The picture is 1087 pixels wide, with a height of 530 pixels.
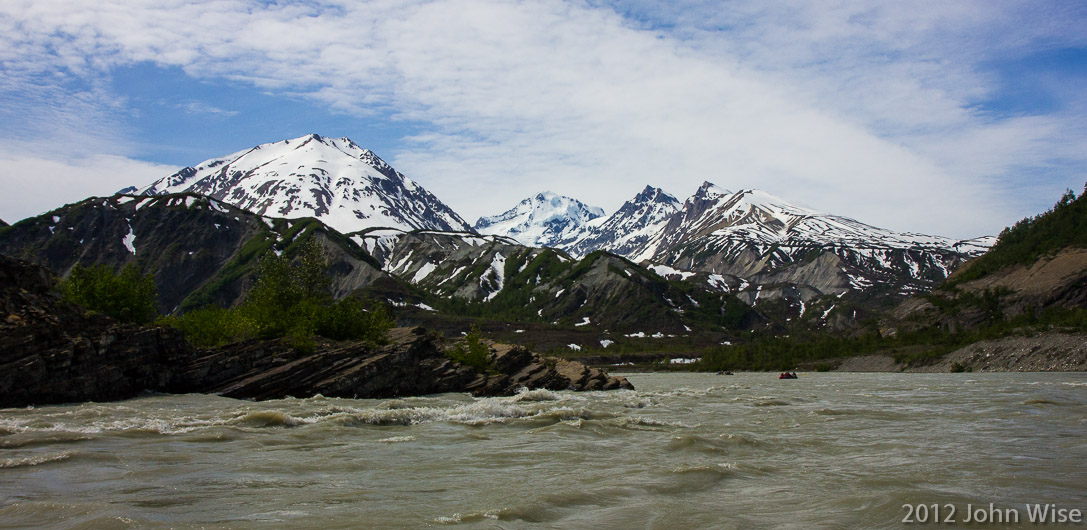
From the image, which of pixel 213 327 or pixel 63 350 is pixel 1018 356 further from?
pixel 63 350

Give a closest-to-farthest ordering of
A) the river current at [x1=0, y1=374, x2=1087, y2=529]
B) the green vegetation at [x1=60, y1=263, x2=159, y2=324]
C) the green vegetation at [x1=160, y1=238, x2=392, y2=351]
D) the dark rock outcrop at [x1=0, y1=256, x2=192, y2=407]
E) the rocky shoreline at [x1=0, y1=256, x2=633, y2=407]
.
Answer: the river current at [x1=0, y1=374, x2=1087, y2=529], the dark rock outcrop at [x1=0, y1=256, x2=192, y2=407], the rocky shoreline at [x1=0, y1=256, x2=633, y2=407], the green vegetation at [x1=60, y1=263, x2=159, y2=324], the green vegetation at [x1=160, y1=238, x2=392, y2=351]

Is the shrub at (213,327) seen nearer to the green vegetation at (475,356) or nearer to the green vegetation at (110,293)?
the green vegetation at (110,293)

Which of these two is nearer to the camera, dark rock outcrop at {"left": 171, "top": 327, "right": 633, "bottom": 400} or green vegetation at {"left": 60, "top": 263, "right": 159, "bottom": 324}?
dark rock outcrop at {"left": 171, "top": 327, "right": 633, "bottom": 400}

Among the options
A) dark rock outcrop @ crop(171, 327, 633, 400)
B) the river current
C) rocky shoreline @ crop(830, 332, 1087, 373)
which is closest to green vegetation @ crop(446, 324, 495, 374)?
dark rock outcrop @ crop(171, 327, 633, 400)

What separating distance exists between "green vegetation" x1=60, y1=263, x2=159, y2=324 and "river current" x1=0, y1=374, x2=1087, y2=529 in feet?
111

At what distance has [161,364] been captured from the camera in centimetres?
5447

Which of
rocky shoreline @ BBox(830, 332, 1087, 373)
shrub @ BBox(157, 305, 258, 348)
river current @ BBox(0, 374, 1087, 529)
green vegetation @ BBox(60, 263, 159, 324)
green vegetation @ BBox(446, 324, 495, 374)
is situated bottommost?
rocky shoreline @ BBox(830, 332, 1087, 373)

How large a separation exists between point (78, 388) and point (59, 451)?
26.3 m

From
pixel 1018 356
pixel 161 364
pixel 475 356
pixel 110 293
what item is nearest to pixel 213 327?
pixel 110 293

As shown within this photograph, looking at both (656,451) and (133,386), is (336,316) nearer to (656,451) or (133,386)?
(133,386)

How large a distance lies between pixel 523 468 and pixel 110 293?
6555cm

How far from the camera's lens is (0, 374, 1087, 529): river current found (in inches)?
634

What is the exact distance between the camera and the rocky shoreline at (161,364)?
44531mm

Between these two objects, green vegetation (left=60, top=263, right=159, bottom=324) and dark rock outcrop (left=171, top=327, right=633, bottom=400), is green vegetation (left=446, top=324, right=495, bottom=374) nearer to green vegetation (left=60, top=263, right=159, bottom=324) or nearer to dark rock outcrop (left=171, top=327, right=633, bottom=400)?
dark rock outcrop (left=171, top=327, right=633, bottom=400)
